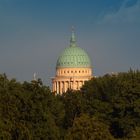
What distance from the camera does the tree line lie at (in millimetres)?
63844

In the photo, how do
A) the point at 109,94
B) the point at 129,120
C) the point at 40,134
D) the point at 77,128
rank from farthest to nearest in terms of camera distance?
1. the point at 109,94
2. the point at 129,120
3. the point at 40,134
4. the point at 77,128

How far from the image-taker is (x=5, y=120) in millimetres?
65438

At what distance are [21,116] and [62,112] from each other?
14.1 meters

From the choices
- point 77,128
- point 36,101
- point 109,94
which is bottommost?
point 77,128

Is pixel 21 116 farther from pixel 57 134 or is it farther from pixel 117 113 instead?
pixel 117 113

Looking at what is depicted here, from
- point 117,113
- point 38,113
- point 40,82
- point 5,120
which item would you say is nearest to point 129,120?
point 117,113

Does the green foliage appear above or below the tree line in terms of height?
below

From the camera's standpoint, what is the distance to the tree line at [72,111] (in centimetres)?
6384

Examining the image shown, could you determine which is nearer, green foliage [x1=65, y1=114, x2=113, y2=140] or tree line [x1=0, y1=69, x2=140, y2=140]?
green foliage [x1=65, y1=114, x2=113, y2=140]

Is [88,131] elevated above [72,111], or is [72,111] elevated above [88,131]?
[72,111]

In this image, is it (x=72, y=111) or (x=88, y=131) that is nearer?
(x=88, y=131)

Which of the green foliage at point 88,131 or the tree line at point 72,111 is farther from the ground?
the tree line at point 72,111

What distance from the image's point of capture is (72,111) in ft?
311

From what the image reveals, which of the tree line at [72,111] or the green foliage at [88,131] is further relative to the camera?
the tree line at [72,111]
